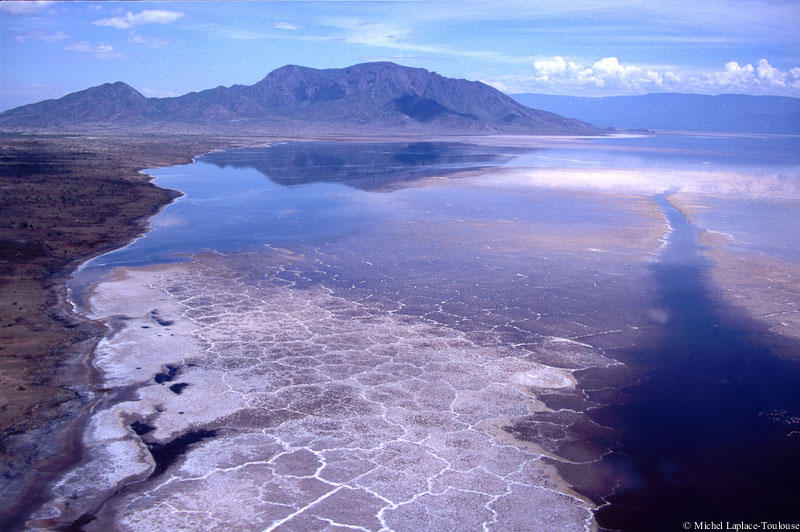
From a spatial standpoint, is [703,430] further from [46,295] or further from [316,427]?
[46,295]

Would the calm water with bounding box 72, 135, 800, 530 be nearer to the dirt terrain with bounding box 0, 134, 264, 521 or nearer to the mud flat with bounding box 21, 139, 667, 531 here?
the mud flat with bounding box 21, 139, 667, 531

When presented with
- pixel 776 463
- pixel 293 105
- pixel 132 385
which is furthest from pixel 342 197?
pixel 293 105

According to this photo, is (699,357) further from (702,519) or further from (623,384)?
Answer: (702,519)

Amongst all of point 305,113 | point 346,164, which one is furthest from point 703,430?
point 305,113

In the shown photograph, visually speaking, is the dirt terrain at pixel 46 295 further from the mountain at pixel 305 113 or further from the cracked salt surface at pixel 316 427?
the mountain at pixel 305 113

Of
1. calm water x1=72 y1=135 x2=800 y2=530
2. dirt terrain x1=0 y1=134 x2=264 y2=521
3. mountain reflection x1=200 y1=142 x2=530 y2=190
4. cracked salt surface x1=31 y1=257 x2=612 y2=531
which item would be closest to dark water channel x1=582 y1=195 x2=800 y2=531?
calm water x1=72 y1=135 x2=800 y2=530

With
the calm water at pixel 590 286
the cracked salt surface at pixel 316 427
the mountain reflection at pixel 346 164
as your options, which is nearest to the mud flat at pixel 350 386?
the cracked salt surface at pixel 316 427

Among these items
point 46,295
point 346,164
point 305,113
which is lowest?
point 46,295

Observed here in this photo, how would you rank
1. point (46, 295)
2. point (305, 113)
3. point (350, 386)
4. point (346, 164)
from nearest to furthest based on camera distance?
point (350, 386) → point (46, 295) → point (346, 164) → point (305, 113)
